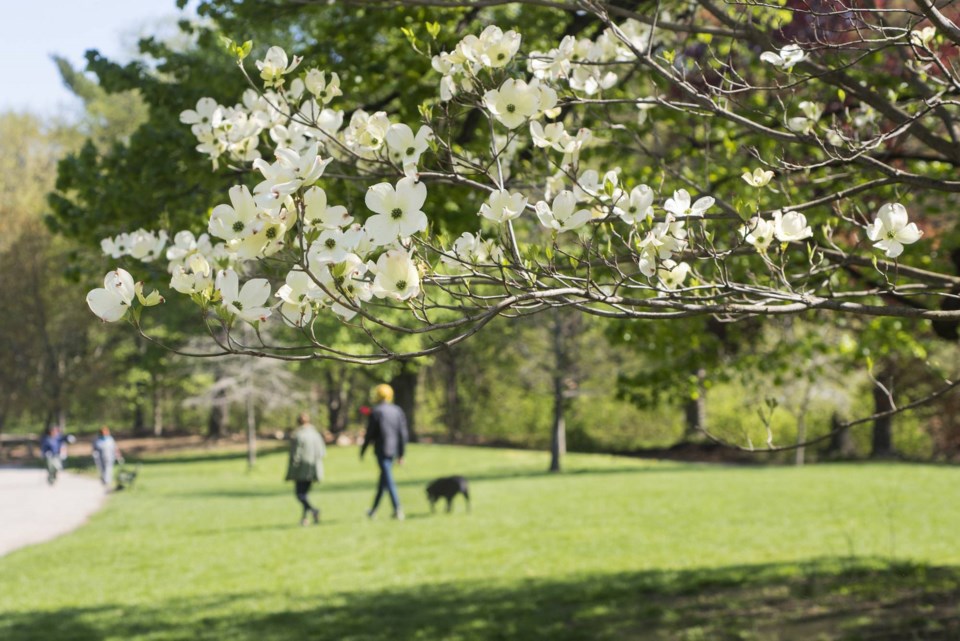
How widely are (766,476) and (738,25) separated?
62.7 ft

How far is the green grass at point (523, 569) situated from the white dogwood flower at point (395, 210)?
524 cm

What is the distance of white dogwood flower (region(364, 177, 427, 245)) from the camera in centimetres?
248

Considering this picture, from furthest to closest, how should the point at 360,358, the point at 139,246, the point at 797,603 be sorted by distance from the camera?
1. the point at 797,603
2. the point at 139,246
3. the point at 360,358

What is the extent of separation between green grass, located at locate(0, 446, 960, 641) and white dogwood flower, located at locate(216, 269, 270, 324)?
17.1 ft

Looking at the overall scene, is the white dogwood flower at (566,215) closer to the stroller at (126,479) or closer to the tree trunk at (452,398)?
the stroller at (126,479)

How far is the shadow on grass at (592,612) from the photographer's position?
7.11 m

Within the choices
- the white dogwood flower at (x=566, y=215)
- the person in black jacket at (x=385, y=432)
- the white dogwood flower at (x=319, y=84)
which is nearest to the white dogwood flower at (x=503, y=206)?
the white dogwood flower at (x=566, y=215)

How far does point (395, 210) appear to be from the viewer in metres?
2.52

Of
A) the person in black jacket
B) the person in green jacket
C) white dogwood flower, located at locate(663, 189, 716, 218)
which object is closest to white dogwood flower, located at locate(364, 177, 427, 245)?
white dogwood flower, located at locate(663, 189, 716, 218)

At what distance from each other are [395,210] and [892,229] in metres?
1.49

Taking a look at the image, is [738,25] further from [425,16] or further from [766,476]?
[766,476]

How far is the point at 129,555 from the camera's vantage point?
40.2 feet

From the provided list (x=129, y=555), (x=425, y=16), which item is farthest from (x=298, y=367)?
(x=425, y=16)

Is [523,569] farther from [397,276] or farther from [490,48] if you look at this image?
[397,276]
